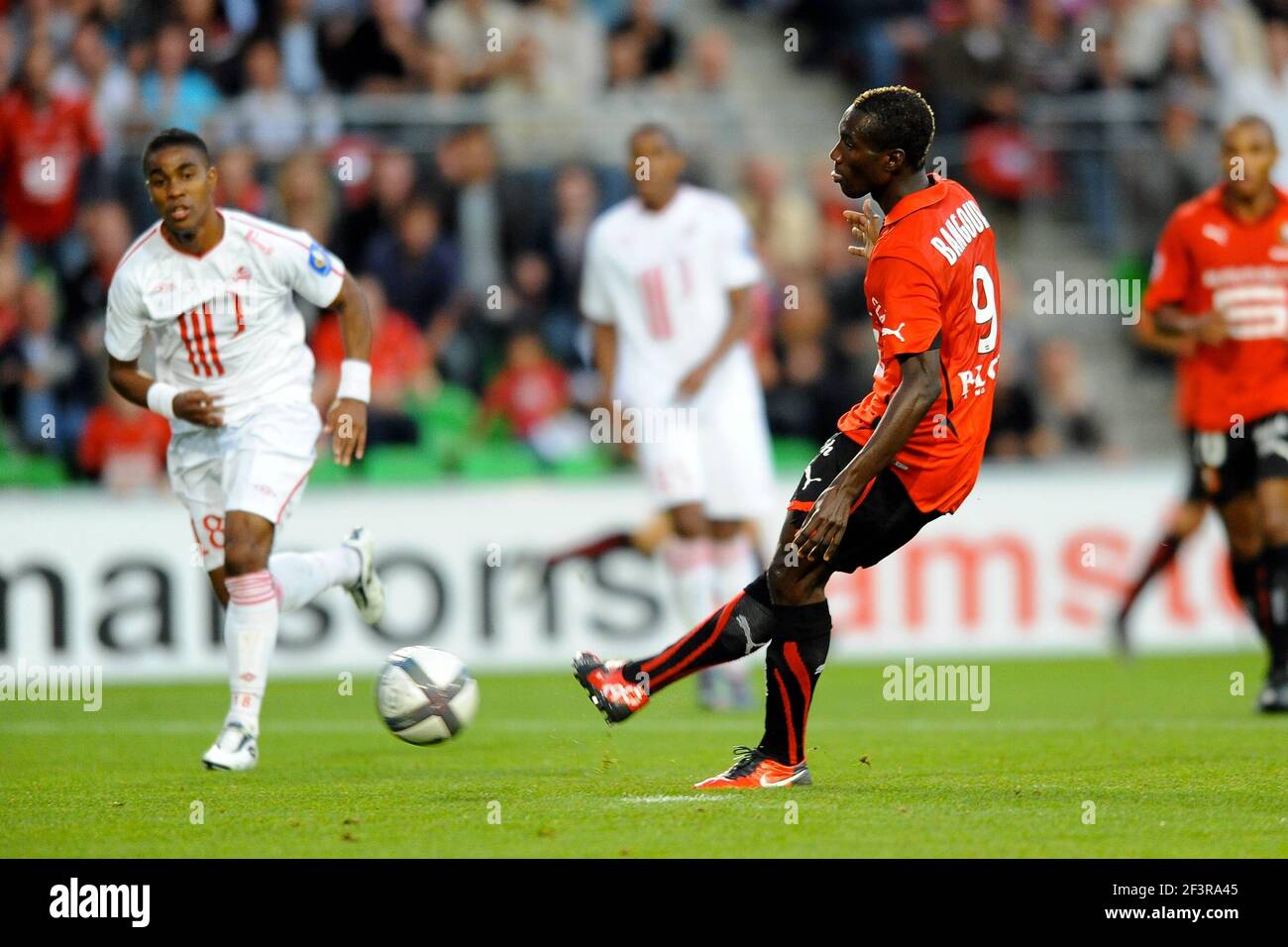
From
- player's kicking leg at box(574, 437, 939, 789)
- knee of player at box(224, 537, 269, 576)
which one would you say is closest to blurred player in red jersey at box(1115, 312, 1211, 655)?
player's kicking leg at box(574, 437, 939, 789)

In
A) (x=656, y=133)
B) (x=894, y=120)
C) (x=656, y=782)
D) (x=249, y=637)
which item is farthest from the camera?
(x=656, y=133)

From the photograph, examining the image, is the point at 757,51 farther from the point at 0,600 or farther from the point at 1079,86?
the point at 0,600

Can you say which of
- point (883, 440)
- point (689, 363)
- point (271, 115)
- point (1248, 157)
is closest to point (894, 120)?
point (883, 440)

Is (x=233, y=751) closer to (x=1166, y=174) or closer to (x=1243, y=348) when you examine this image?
(x=1243, y=348)

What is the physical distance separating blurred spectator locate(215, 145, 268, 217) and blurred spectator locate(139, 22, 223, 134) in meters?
0.45

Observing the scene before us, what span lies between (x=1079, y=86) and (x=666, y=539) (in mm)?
6822

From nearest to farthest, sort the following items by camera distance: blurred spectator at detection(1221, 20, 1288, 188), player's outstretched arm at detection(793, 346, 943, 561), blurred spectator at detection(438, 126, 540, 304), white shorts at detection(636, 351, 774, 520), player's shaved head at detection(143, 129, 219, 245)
Answer: player's outstretched arm at detection(793, 346, 943, 561) → player's shaved head at detection(143, 129, 219, 245) → white shorts at detection(636, 351, 774, 520) → blurred spectator at detection(438, 126, 540, 304) → blurred spectator at detection(1221, 20, 1288, 188)

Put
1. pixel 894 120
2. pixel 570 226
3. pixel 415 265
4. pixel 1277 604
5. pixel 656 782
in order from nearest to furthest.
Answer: pixel 894 120 → pixel 656 782 → pixel 1277 604 → pixel 415 265 → pixel 570 226

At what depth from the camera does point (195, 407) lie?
334 inches

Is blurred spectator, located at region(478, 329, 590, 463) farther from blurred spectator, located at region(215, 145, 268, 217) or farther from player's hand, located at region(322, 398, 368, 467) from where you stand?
player's hand, located at region(322, 398, 368, 467)

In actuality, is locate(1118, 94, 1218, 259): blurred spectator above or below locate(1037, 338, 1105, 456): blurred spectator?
above

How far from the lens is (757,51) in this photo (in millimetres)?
18172

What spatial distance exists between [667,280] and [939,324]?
4.96m

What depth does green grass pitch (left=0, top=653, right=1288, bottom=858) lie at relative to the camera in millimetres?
→ 6199
